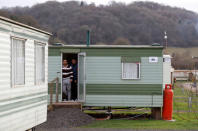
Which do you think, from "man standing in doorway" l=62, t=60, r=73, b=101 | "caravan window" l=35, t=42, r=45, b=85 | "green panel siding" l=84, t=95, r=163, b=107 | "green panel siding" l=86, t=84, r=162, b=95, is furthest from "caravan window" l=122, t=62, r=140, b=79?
"caravan window" l=35, t=42, r=45, b=85

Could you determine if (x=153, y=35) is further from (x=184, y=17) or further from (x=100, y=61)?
(x=100, y=61)

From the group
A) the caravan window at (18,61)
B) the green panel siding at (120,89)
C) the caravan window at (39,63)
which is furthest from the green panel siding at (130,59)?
the caravan window at (18,61)

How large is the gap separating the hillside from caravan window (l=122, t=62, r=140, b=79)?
47.6m

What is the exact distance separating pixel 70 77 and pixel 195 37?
42.9 m

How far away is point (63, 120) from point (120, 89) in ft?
9.51

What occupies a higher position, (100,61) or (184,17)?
(184,17)

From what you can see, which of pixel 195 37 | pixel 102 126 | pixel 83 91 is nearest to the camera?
pixel 102 126

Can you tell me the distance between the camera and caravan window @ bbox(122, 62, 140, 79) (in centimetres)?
1490

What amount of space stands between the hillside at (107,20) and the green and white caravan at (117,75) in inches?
1872

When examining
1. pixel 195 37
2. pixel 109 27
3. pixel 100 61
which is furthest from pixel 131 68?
pixel 109 27

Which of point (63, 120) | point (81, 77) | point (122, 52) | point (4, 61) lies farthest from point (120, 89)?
point (4, 61)

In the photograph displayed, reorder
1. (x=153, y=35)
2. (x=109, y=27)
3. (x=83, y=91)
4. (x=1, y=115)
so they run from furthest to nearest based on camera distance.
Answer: (x=109, y=27), (x=153, y=35), (x=83, y=91), (x=1, y=115)

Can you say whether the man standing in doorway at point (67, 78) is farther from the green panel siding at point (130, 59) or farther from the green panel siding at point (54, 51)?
the green panel siding at point (130, 59)

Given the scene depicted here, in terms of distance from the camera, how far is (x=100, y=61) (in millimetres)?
14859
